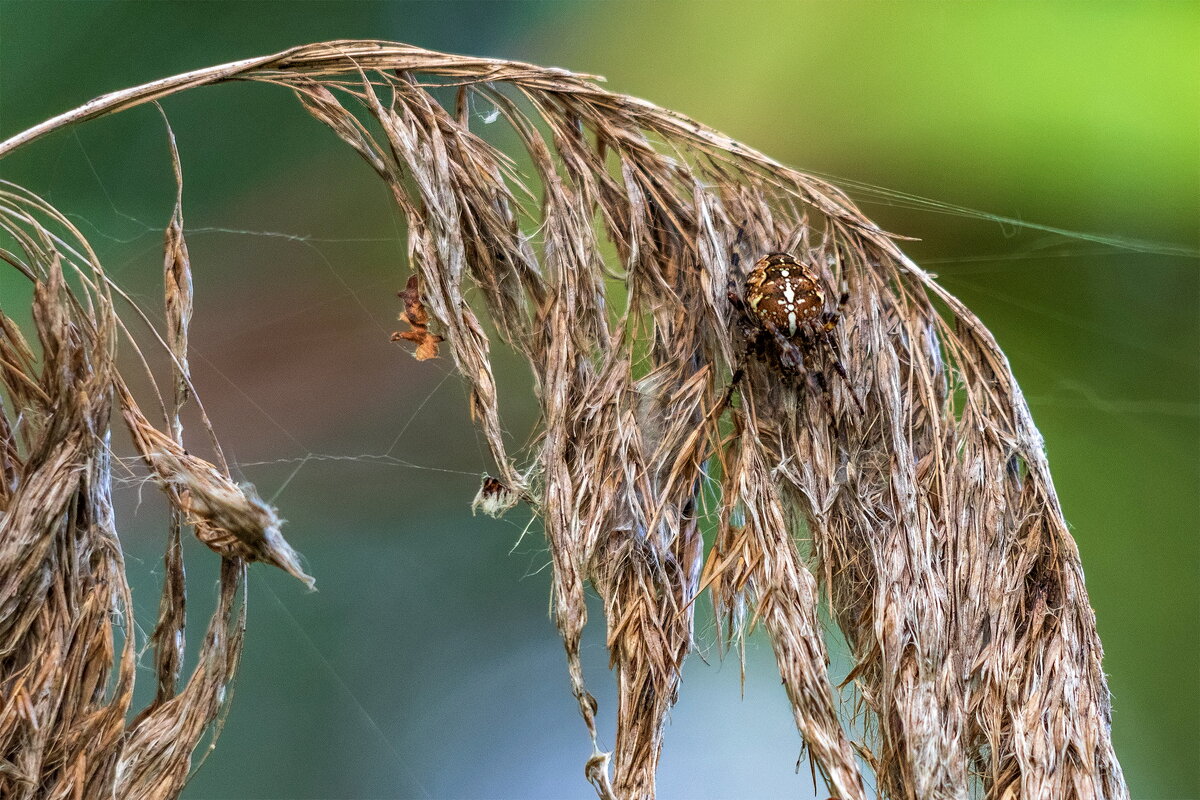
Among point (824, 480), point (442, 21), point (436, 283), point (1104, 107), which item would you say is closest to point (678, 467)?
point (824, 480)

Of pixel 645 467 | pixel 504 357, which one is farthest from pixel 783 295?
pixel 504 357

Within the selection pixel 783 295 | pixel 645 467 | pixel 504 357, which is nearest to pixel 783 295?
pixel 783 295

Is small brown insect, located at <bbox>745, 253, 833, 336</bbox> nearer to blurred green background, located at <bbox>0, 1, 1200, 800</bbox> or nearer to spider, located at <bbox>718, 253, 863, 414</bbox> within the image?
spider, located at <bbox>718, 253, 863, 414</bbox>

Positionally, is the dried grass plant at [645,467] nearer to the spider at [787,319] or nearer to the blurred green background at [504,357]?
the spider at [787,319]

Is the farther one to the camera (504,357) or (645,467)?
(504,357)

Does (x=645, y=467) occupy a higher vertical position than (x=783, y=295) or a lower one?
lower

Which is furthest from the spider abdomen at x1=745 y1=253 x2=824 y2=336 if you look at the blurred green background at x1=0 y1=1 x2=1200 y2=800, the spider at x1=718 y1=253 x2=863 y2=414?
the blurred green background at x1=0 y1=1 x2=1200 y2=800

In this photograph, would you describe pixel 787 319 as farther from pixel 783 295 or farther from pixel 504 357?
pixel 504 357
